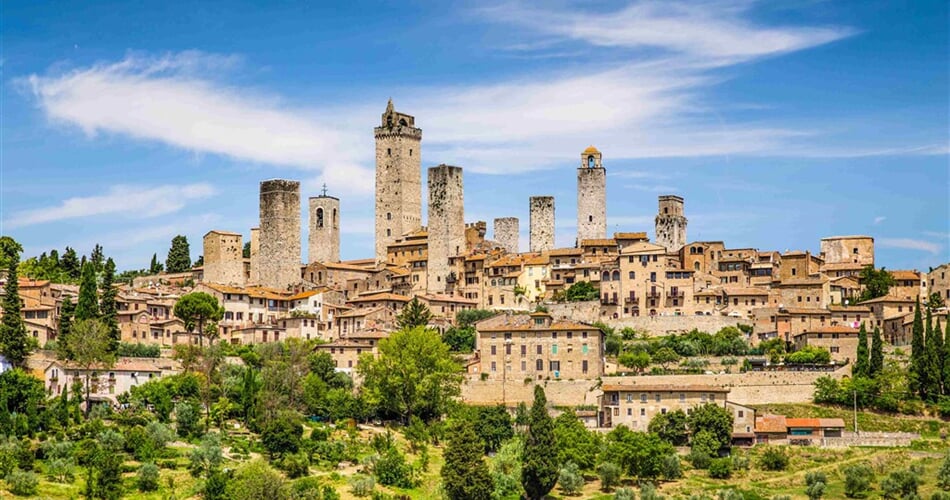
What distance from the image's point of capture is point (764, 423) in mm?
67562

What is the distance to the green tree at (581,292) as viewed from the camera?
8631cm

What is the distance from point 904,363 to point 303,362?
28679 millimetres

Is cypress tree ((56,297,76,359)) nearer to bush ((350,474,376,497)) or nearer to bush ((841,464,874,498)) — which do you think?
bush ((350,474,376,497))

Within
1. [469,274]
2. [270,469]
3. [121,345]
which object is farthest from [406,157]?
[270,469]

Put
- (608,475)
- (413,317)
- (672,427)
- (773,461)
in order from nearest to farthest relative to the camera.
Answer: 1. (608,475)
2. (773,461)
3. (672,427)
4. (413,317)

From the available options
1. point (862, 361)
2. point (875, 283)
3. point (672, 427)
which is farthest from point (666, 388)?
point (875, 283)

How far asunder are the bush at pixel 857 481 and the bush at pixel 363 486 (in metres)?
18.7

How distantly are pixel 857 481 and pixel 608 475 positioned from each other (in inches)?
385

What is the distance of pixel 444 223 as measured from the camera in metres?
94.4

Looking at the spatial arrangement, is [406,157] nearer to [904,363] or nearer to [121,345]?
[121,345]

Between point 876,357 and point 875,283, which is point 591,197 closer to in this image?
point 875,283

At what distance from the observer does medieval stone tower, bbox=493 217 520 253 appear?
101812 millimetres

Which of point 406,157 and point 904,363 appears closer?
point 904,363

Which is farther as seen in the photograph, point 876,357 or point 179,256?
point 179,256
